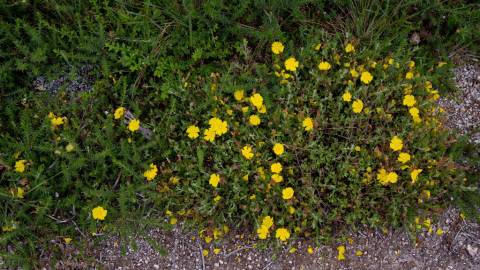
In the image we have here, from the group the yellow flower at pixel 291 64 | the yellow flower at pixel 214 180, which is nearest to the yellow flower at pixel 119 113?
the yellow flower at pixel 214 180

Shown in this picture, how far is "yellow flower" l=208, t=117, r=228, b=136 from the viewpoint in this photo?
3.40 meters

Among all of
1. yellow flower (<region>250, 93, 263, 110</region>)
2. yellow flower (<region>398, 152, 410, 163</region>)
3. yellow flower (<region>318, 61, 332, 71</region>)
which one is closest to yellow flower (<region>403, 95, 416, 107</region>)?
yellow flower (<region>398, 152, 410, 163</region>)

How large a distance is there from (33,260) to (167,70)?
1783mm

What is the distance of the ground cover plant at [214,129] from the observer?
3.37m

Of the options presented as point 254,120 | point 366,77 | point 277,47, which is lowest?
point 254,120

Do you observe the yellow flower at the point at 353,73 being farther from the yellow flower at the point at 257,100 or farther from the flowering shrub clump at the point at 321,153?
the yellow flower at the point at 257,100

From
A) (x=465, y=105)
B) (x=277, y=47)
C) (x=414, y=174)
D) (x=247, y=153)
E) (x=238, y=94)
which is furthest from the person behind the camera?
(x=465, y=105)

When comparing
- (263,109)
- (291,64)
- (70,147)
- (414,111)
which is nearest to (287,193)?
(263,109)

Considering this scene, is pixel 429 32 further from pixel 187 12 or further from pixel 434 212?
pixel 187 12

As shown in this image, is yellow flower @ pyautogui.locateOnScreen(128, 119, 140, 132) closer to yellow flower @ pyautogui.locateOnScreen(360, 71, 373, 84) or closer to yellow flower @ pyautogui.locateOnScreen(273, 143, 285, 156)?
yellow flower @ pyautogui.locateOnScreen(273, 143, 285, 156)

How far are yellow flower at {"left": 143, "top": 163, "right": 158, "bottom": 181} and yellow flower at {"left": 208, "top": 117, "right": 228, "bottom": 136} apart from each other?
53 centimetres

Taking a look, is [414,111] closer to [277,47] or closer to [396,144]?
[396,144]

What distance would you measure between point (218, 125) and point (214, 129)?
0.04 m

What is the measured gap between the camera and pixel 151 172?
11.1 ft
